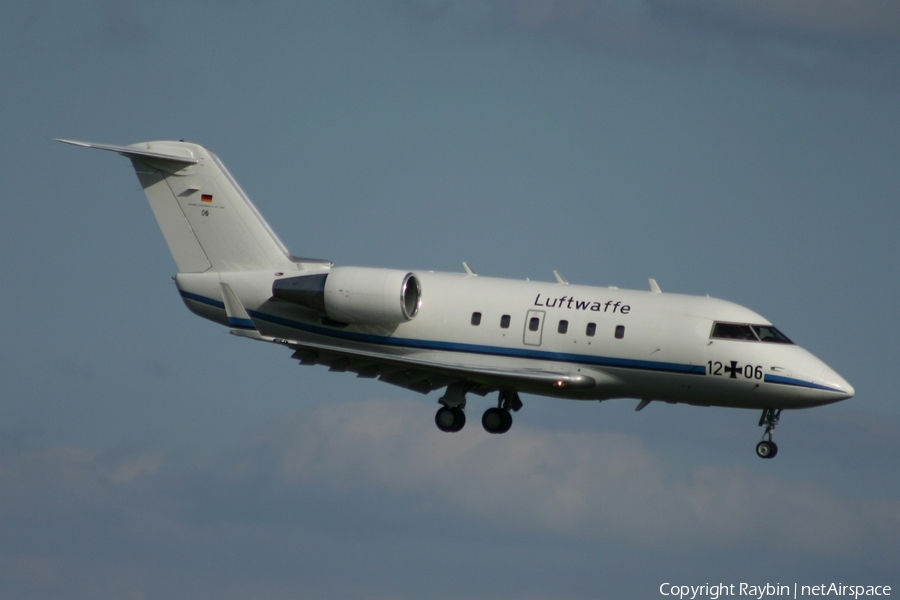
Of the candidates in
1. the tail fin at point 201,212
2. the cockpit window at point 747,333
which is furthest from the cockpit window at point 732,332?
the tail fin at point 201,212

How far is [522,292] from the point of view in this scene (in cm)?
3619

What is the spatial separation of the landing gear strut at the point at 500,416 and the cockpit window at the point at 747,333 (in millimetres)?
6276

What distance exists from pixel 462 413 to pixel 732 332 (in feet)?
25.8

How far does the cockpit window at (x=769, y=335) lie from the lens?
113 feet

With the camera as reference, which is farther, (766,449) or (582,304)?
(582,304)

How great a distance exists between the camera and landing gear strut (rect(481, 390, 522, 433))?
3750 cm

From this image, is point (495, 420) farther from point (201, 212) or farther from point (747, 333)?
point (201, 212)

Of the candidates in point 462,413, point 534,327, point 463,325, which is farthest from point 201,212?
point 534,327

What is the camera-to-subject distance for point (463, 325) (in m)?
36.2

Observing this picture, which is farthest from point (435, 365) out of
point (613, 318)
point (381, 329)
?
point (613, 318)

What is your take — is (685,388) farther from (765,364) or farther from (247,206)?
(247,206)

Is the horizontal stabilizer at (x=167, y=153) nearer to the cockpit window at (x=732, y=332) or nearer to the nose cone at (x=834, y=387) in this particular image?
the cockpit window at (x=732, y=332)

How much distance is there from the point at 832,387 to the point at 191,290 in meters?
18.1

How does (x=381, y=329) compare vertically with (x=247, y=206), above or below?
below
